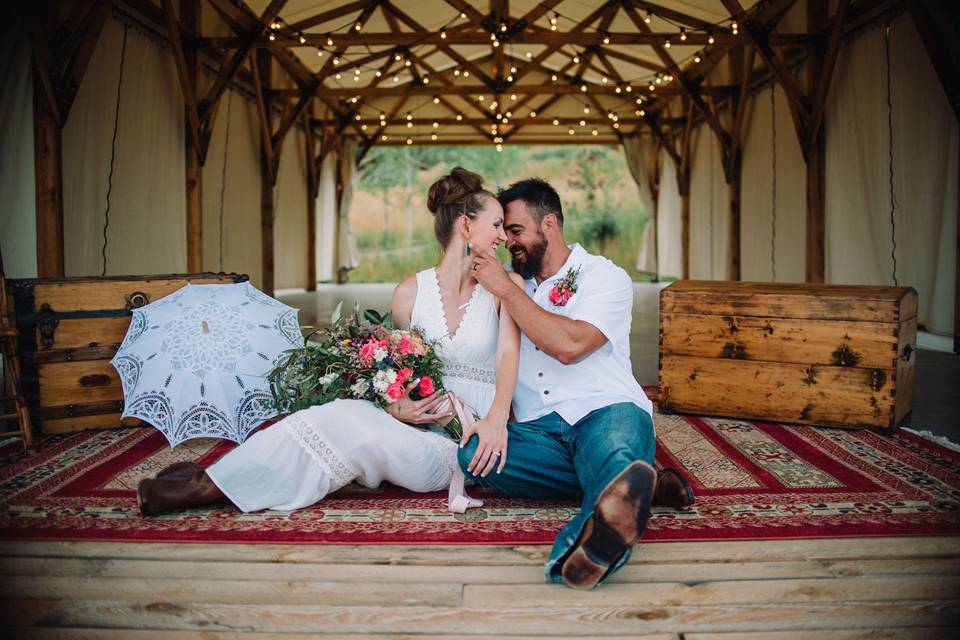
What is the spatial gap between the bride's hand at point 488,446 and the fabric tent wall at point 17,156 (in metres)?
5.13

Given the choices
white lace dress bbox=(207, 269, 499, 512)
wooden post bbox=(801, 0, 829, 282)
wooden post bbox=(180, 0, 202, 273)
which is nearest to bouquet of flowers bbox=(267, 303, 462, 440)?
white lace dress bbox=(207, 269, 499, 512)

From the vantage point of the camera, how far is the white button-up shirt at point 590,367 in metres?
2.73

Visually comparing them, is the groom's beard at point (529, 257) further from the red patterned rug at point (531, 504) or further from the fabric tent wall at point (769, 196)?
the fabric tent wall at point (769, 196)

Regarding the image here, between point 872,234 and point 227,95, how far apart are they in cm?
904

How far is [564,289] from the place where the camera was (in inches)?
116

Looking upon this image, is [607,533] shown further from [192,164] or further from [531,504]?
[192,164]

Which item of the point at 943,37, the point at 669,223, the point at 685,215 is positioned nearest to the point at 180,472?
the point at 943,37

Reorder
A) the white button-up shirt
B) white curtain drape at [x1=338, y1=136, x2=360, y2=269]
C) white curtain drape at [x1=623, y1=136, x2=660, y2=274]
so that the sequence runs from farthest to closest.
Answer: white curtain drape at [x1=623, y1=136, x2=660, y2=274], white curtain drape at [x1=338, y1=136, x2=360, y2=269], the white button-up shirt

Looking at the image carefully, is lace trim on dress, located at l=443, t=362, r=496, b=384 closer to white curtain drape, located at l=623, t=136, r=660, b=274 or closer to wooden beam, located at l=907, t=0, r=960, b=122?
wooden beam, located at l=907, t=0, r=960, b=122

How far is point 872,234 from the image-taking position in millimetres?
7812

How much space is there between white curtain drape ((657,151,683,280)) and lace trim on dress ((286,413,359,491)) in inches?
542

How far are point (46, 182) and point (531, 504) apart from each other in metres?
5.35

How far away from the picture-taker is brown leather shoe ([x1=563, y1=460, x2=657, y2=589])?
77.9 inches

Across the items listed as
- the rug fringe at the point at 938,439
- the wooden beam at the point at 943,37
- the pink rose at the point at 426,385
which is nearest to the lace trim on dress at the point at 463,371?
the pink rose at the point at 426,385
